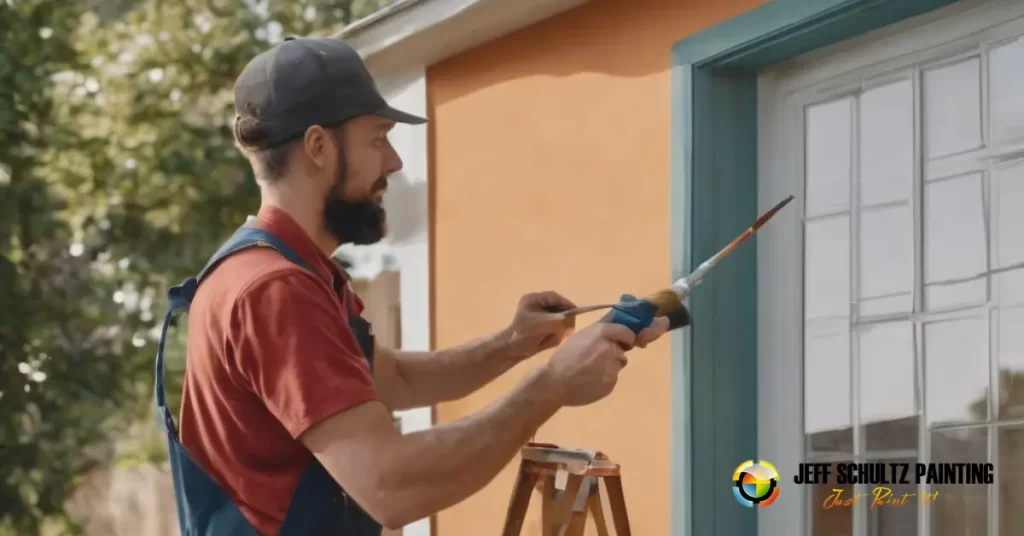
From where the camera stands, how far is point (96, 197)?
8.91 meters

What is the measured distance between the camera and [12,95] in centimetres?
749

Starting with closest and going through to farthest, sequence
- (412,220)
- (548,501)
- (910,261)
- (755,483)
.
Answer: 1. (910,261)
2. (548,501)
3. (755,483)
4. (412,220)

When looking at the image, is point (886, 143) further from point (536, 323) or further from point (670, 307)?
point (536, 323)

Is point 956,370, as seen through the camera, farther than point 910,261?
No

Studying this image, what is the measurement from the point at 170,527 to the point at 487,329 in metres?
6.94

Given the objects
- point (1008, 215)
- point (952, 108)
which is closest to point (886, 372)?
point (1008, 215)

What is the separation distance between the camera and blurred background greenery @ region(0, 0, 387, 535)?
7.52 m

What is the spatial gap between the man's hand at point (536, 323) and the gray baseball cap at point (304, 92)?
0.59 meters

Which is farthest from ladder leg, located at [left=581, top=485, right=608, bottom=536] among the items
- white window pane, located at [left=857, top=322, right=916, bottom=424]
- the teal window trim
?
white window pane, located at [left=857, top=322, right=916, bottom=424]

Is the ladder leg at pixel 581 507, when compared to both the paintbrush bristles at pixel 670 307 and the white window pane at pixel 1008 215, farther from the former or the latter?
the white window pane at pixel 1008 215

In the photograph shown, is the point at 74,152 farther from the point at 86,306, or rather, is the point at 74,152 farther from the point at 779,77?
the point at 779,77

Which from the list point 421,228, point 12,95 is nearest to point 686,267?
point 421,228

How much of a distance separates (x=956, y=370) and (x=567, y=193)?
1.35m

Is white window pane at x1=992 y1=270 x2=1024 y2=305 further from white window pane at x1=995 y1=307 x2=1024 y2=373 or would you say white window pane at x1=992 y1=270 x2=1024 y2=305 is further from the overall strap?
the overall strap
